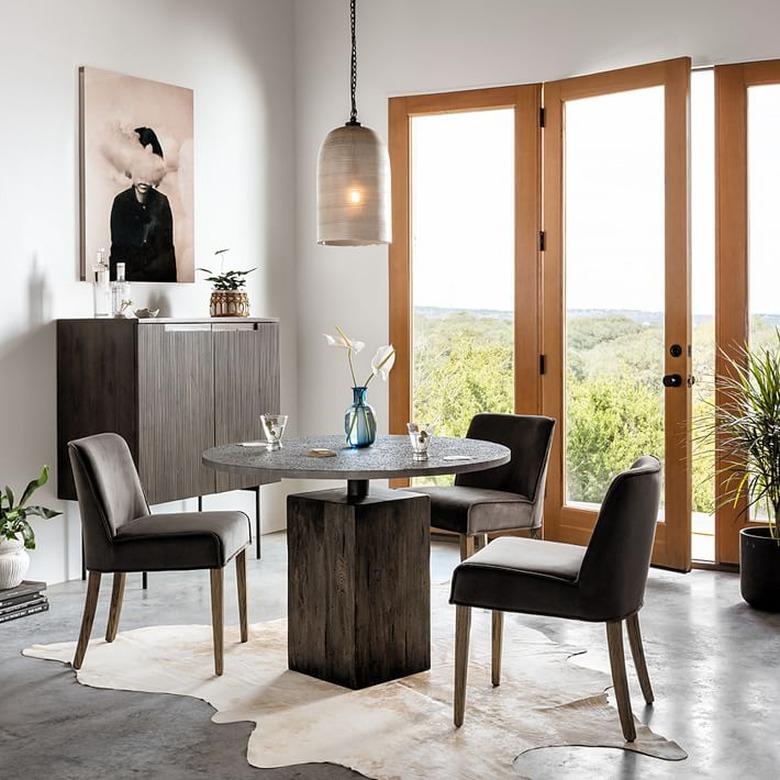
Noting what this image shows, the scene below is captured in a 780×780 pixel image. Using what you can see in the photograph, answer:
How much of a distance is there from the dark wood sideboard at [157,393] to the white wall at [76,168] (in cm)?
13

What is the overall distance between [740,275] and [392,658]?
2539mm

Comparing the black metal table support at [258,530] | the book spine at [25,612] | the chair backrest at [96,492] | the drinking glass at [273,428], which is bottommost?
the book spine at [25,612]

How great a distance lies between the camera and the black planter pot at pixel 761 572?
4.53 meters

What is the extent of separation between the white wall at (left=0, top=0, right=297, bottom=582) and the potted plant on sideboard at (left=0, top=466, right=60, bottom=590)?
224 mm

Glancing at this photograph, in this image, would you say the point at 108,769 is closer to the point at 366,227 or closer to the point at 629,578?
the point at 629,578

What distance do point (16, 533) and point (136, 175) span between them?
1.76 m

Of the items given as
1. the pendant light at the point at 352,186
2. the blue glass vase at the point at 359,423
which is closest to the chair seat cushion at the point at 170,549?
the blue glass vase at the point at 359,423

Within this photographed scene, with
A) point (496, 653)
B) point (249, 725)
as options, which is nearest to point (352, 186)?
point (496, 653)

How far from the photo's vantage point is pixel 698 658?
12.9ft

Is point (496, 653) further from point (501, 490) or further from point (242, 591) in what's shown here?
point (501, 490)

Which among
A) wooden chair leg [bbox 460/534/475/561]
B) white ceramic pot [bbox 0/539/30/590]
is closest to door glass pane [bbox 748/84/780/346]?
wooden chair leg [bbox 460/534/475/561]

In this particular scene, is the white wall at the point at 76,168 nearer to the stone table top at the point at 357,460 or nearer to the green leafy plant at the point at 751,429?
the stone table top at the point at 357,460

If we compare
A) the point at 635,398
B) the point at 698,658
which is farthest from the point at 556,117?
the point at 698,658

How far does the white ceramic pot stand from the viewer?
14.7ft
